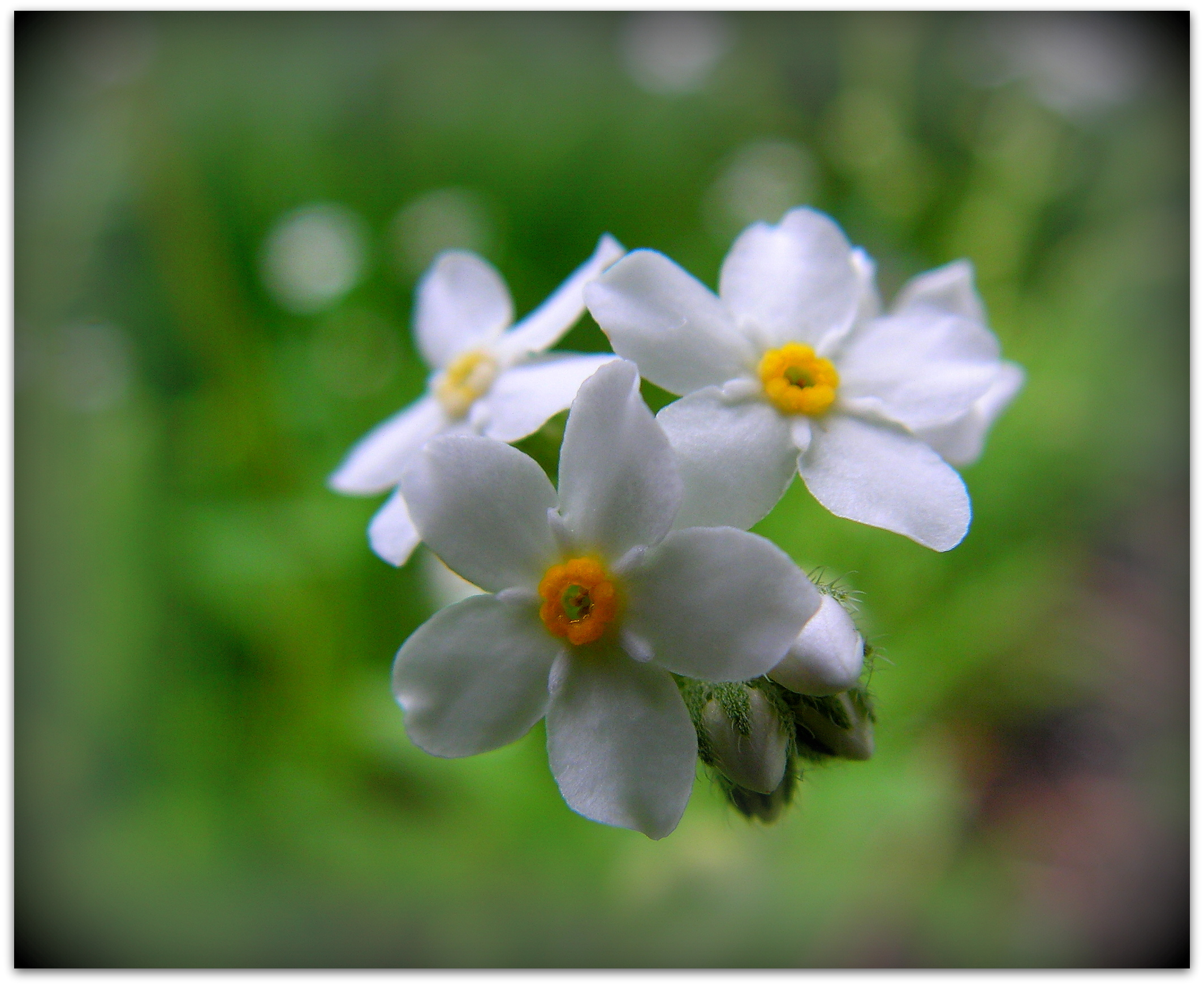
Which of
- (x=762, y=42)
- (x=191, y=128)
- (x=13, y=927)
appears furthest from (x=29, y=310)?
(x=762, y=42)

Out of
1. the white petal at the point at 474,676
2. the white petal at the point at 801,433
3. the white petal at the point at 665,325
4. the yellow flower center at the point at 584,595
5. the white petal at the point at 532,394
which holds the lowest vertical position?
the white petal at the point at 474,676

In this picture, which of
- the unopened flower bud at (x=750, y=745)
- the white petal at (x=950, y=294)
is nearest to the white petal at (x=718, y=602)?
the unopened flower bud at (x=750, y=745)

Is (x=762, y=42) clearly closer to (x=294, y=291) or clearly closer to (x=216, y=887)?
(x=294, y=291)

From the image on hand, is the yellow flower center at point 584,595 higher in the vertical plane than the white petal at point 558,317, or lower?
lower

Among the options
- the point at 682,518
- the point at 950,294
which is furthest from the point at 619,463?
the point at 950,294

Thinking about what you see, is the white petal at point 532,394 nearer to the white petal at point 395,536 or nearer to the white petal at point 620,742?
the white petal at point 395,536

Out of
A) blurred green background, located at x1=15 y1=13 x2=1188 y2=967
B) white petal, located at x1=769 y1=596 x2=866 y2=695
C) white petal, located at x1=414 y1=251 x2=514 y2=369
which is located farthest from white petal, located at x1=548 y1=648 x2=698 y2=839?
blurred green background, located at x1=15 y1=13 x2=1188 y2=967

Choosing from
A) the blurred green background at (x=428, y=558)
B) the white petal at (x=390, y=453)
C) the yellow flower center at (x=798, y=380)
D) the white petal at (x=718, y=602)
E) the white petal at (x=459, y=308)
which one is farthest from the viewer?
the blurred green background at (x=428, y=558)
